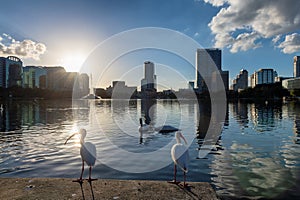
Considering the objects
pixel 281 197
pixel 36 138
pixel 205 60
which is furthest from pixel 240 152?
pixel 205 60

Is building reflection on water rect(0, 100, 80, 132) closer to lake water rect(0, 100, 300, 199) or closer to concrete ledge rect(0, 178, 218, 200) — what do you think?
lake water rect(0, 100, 300, 199)

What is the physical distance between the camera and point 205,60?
111 metres

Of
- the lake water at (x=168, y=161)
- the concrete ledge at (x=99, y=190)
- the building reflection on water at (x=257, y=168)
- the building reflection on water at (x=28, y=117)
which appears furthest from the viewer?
the building reflection on water at (x=28, y=117)

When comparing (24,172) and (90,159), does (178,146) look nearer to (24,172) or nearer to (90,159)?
(90,159)

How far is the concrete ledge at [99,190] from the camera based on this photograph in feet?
26.1

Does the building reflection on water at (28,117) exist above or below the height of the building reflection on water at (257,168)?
above

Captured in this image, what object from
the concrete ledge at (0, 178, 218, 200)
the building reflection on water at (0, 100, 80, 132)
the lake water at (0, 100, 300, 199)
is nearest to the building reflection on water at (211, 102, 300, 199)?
the lake water at (0, 100, 300, 199)

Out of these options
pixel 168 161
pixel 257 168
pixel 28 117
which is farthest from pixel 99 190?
pixel 28 117

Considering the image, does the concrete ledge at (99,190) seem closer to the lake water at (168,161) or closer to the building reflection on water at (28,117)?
the lake water at (168,161)

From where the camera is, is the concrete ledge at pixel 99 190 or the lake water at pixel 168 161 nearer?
the concrete ledge at pixel 99 190

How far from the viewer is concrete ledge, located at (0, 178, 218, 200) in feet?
26.1

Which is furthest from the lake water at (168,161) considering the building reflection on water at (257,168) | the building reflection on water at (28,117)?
the building reflection on water at (28,117)

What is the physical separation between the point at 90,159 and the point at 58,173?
4.69 metres

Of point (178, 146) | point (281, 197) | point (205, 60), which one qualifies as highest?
point (205, 60)
